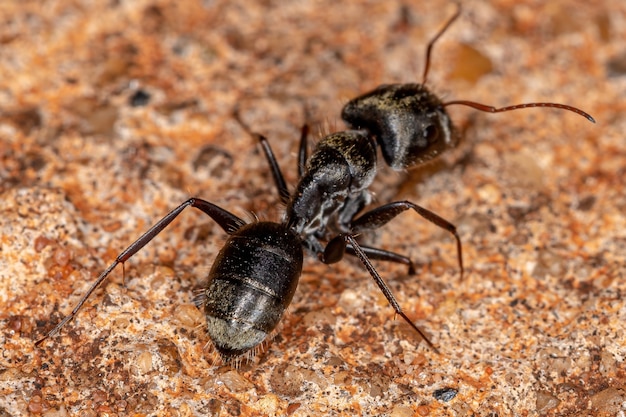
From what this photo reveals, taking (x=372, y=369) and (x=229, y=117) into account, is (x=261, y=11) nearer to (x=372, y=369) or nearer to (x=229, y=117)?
(x=229, y=117)

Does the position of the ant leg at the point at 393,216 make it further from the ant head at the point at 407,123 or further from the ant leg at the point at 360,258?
the ant head at the point at 407,123

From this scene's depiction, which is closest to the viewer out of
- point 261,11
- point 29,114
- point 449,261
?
point 449,261

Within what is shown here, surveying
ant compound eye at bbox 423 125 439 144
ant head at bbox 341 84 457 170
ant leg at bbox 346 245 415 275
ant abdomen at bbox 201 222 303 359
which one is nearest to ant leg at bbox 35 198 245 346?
ant abdomen at bbox 201 222 303 359

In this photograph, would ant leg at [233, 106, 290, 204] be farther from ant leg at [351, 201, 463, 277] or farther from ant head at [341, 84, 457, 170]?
ant head at [341, 84, 457, 170]

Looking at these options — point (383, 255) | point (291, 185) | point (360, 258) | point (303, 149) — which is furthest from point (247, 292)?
point (303, 149)

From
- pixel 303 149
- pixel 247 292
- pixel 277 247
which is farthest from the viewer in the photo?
pixel 303 149

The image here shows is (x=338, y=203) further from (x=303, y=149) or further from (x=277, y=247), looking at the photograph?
(x=277, y=247)

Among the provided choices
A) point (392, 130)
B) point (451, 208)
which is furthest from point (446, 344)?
point (392, 130)
